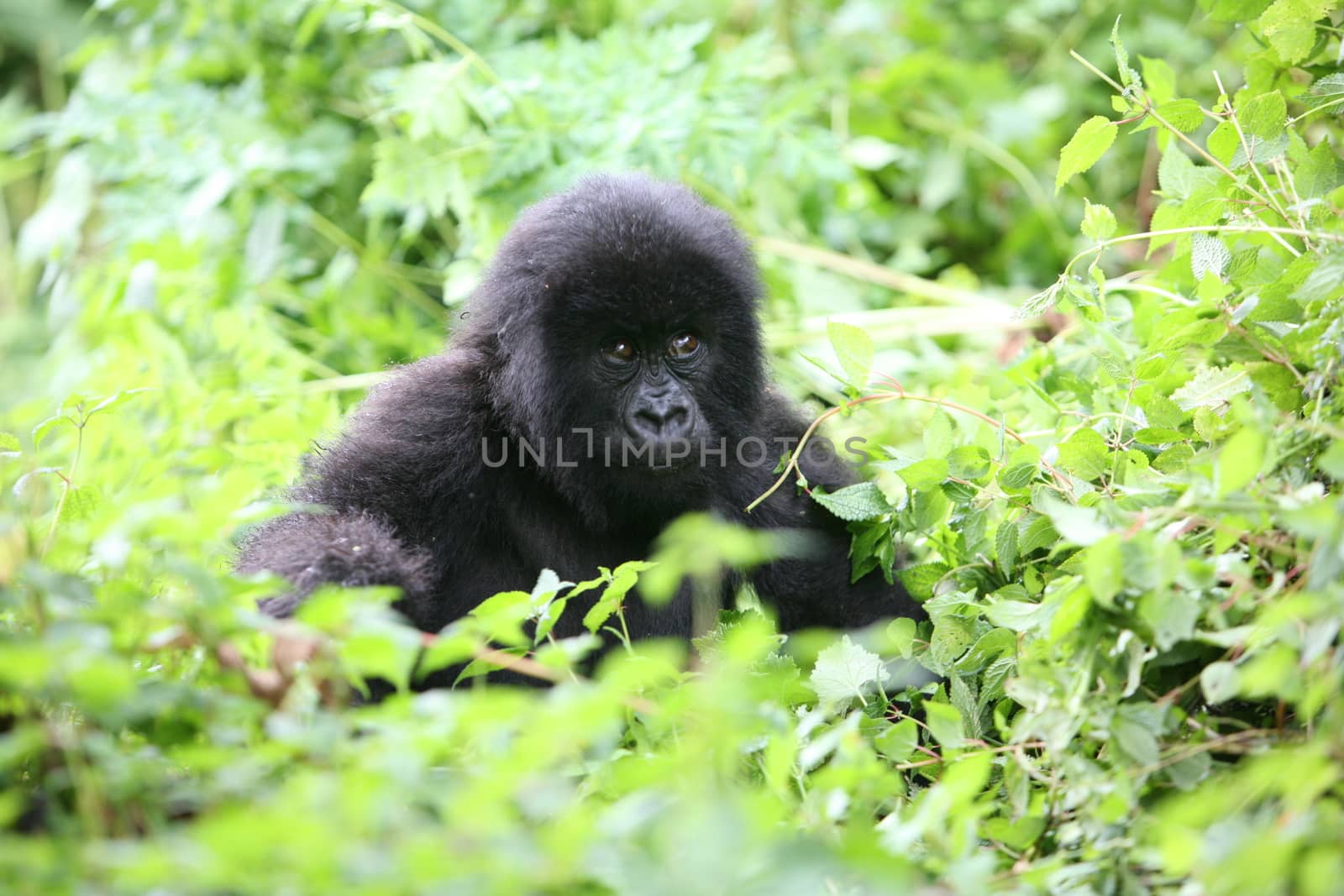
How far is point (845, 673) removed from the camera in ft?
8.88

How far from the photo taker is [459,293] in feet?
14.0

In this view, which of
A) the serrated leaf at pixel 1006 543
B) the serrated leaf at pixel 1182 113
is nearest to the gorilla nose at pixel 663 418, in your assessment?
the serrated leaf at pixel 1006 543

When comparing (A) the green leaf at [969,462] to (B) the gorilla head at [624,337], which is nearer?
(A) the green leaf at [969,462]

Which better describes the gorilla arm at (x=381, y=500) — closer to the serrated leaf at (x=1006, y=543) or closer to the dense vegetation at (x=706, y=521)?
the dense vegetation at (x=706, y=521)

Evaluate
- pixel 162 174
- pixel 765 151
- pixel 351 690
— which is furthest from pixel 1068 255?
pixel 351 690

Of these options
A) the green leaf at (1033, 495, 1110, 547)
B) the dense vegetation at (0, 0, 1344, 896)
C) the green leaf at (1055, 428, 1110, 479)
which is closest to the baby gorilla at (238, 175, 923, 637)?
the dense vegetation at (0, 0, 1344, 896)

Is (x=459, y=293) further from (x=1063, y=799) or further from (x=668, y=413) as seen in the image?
(x=1063, y=799)

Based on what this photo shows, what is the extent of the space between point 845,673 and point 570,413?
956 millimetres

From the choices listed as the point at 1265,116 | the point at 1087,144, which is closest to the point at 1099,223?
the point at 1087,144

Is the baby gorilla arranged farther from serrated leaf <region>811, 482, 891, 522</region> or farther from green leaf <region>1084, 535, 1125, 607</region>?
green leaf <region>1084, 535, 1125, 607</region>

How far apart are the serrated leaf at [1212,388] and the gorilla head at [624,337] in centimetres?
108

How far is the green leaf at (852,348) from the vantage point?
117 inches

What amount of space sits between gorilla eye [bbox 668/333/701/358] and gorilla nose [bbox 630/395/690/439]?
0.14m

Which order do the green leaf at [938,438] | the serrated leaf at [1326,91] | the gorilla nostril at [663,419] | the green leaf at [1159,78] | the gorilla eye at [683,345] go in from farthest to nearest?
the green leaf at [1159,78]
the gorilla eye at [683,345]
the gorilla nostril at [663,419]
the green leaf at [938,438]
the serrated leaf at [1326,91]
